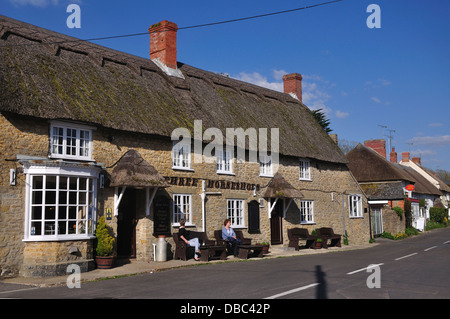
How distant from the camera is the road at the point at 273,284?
28.1 feet

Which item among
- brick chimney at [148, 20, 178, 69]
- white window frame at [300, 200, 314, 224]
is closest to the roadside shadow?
white window frame at [300, 200, 314, 224]

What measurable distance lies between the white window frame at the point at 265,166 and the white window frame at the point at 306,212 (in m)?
2.96

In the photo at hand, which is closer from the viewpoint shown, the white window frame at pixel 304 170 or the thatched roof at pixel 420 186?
the white window frame at pixel 304 170

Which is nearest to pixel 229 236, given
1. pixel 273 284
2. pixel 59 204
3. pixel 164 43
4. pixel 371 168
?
pixel 59 204

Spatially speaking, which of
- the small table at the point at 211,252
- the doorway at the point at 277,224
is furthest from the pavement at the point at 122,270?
the doorway at the point at 277,224

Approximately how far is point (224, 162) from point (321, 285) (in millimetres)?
10282

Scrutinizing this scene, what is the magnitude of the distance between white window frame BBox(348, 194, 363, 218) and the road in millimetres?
13187

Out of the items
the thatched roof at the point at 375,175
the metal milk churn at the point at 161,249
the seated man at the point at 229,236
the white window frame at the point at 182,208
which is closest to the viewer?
the metal milk churn at the point at 161,249

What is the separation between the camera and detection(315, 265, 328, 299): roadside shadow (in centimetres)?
829

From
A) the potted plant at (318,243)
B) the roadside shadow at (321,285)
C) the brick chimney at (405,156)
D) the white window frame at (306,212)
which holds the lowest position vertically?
the potted plant at (318,243)

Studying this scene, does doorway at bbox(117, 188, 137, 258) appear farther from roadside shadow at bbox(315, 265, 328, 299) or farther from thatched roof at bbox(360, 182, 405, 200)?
thatched roof at bbox(360, 182, 405, 200)

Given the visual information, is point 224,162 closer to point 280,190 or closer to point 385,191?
point 280,190

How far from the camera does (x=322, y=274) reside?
11.4 metres

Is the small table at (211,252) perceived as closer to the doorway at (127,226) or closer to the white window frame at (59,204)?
the doorway at (127,226)
